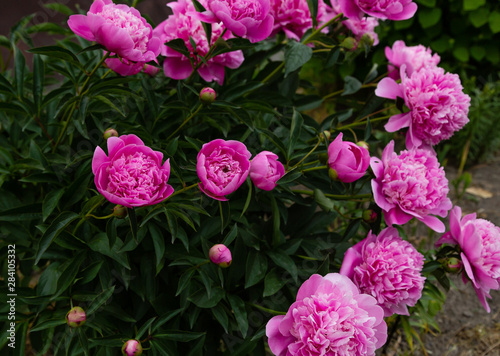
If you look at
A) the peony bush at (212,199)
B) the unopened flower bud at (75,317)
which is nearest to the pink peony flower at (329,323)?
the peony bush at (212,199)

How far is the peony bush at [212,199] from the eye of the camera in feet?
2.56

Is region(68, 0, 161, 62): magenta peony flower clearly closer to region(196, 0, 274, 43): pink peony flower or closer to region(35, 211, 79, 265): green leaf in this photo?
region(196, 0, 274, 43): pink peony flower

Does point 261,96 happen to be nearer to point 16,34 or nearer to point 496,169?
point 16,34

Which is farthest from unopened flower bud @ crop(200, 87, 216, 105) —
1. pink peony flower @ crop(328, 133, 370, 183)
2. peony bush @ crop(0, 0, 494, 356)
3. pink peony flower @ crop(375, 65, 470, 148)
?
pink peony flower @ crop(375, 65, 470, 148)

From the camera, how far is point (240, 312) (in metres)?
0.94

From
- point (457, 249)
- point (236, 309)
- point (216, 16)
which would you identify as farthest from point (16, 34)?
point (457, 249)

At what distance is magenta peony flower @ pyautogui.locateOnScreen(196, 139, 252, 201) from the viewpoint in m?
0.74

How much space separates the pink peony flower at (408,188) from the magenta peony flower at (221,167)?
0.98ft

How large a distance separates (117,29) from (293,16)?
52 cm

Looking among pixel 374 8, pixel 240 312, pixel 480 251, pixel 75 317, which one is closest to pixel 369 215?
pixel 480 251

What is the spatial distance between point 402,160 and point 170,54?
A: 0.54 m

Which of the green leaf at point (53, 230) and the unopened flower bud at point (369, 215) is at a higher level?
the green leaf at point (53, 230)

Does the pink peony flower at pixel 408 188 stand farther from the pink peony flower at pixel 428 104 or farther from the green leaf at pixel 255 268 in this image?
the green leaf at pixel 255 268

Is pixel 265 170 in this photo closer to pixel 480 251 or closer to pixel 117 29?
pixel 117 29
